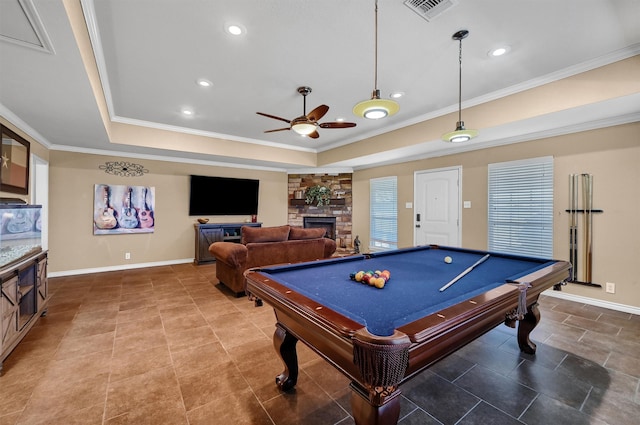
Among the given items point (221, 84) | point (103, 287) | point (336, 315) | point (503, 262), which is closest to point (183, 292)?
point (103, 287)

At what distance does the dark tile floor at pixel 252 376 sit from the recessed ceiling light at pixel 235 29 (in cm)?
288

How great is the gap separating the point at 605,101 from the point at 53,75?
17.6ft

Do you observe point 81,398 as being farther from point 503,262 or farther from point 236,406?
point 503,262

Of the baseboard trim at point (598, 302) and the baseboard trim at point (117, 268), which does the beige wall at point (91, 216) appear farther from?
the baseboard trim at point (598, 302)

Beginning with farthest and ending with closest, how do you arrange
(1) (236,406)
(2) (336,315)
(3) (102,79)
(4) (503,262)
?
(3) (102,79) → (4) (503,262) → (1) (236,406) → (2) (336,315)

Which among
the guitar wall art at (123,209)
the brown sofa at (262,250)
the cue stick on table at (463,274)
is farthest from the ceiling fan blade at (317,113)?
the guitar wall art at (123,209)

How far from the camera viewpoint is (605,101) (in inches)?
109

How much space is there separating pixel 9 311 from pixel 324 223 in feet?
19.6

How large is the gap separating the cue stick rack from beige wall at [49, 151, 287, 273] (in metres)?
6.46

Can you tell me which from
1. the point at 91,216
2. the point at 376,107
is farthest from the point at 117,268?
the point at 376,107

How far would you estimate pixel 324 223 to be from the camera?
7.51 meters

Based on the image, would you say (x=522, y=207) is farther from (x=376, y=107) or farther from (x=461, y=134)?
(x=376, y=107)

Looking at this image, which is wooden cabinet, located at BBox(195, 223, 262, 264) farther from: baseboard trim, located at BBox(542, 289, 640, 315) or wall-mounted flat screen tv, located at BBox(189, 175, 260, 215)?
baseboard trim, located at BBox(542, 289, 640, 315)

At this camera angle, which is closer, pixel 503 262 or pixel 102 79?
pixel 503 262
